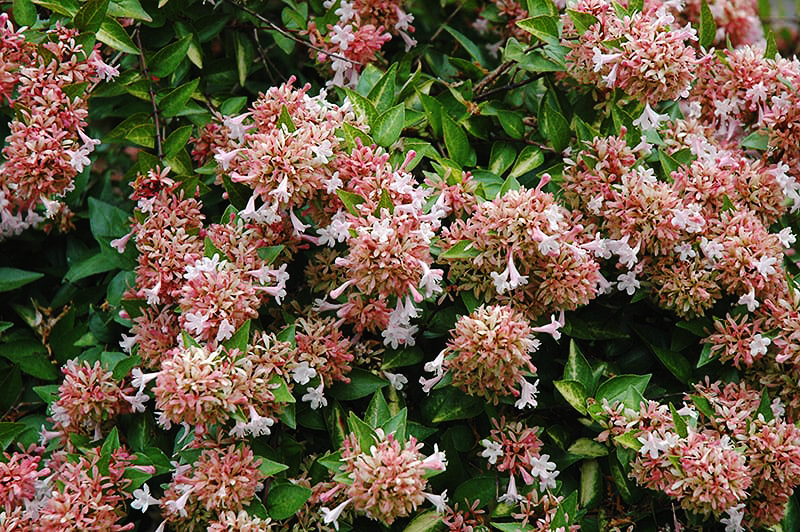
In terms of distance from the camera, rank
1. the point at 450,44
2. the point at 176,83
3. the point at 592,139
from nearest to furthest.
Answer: the point at 592,139 → the point at 176,83 → the point at 450,44

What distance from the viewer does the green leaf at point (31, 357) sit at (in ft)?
8.55

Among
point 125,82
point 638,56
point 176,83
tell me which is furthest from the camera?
point 176,83

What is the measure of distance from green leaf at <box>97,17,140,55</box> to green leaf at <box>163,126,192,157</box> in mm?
273

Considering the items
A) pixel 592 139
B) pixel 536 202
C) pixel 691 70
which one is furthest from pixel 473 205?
pixel 691 70

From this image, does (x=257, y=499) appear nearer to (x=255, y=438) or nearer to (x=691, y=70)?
(x=255, y=438)

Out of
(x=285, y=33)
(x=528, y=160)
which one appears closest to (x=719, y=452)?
(x=528, y=160)

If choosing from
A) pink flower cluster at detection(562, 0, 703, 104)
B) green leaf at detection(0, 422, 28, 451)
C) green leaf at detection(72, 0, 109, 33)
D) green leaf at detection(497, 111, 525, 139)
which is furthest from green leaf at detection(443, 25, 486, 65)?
green leaf at detection(0, 422, 28, 451)

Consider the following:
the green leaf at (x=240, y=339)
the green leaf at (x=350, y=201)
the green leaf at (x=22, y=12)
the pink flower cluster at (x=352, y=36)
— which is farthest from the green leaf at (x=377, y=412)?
the green leaf at (x=22, y=12)

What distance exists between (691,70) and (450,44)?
120 centimetres

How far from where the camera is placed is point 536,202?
2055 millimetres

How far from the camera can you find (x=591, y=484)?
7.37 feet

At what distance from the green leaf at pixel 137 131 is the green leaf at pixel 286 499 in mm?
1119

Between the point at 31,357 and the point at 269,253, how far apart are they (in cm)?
102

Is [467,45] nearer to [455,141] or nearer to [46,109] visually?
[455,141]
